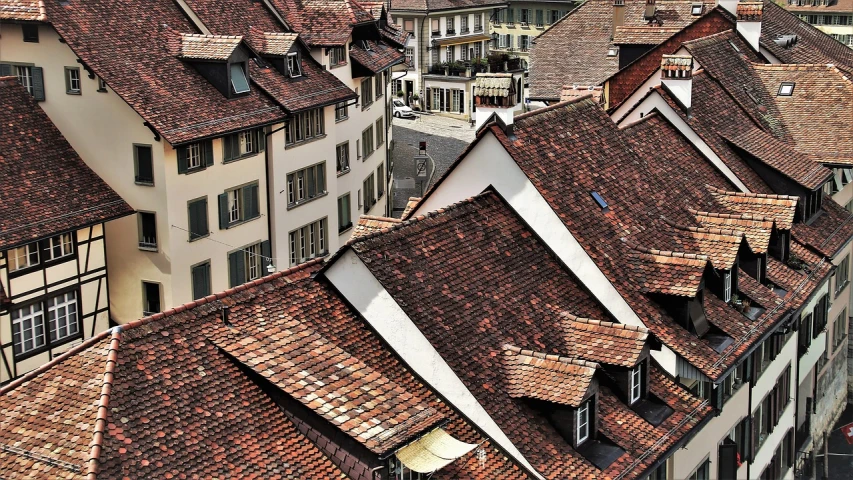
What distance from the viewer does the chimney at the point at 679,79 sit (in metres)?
40.7

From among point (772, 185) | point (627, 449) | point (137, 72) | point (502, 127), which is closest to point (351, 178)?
point (137, 72)

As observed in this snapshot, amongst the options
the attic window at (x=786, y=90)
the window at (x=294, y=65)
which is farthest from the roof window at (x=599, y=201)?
the window at (x=294, y=65)

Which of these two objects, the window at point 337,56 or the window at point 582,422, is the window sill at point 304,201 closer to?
the window at point 337,56

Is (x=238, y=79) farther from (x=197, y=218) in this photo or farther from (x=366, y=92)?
(x=366, y=92)

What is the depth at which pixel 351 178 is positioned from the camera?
58531 mm

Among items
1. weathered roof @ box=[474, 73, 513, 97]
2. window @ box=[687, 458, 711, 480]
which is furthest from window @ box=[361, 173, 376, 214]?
window @ box=[687, 458, 711, 480]

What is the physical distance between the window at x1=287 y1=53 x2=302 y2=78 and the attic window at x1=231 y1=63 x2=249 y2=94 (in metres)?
3.52

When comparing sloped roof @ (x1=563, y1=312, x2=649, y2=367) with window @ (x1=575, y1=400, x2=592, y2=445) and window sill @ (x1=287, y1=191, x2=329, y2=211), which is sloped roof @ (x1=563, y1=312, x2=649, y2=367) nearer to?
window @ (x1=575, y1=400, x2=592, y2=445)

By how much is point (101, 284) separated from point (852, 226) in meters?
24.2

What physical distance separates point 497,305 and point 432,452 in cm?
552

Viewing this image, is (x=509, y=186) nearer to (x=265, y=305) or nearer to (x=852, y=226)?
(x=265, y=305)

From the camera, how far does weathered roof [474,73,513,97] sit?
30.5 metres

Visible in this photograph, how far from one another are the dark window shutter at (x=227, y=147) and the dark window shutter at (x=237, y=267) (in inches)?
134

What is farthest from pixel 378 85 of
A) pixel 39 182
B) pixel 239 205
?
pixel 39 182
